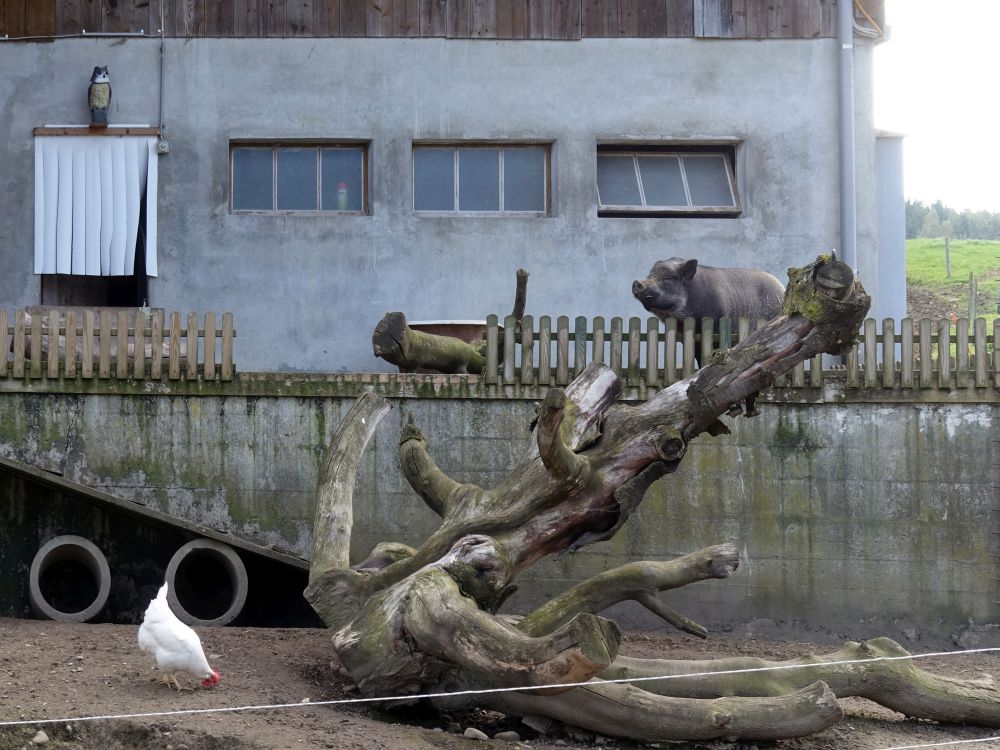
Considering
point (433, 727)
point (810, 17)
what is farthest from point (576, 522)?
point (810, 17)

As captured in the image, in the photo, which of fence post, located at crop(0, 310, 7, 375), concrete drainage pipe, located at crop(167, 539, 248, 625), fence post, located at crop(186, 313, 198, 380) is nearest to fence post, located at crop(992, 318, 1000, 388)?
concrete drainage pipe, located at crop(167, 539, 248, 625)

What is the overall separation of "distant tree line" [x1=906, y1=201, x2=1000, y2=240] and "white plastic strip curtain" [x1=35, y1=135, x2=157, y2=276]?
45.4 metres

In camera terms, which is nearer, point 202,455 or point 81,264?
point 202,455

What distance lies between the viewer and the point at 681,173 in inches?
622

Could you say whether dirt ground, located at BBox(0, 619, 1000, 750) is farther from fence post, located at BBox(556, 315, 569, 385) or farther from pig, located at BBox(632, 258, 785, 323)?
pig, located at BBox(632, 258, 785, 323)

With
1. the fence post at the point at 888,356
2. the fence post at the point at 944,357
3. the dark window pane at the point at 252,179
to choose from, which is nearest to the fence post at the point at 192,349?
the dark window pane at the point at 252,179

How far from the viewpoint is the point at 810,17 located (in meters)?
15.6

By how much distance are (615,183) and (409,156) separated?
2473mm

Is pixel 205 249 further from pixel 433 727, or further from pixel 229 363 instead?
pixel 433 727

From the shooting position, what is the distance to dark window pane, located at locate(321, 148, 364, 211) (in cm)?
1555

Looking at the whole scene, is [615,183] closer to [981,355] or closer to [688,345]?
[688,345]

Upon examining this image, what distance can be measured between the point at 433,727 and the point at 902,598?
531 centimetres

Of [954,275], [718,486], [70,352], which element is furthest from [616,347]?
[954,275]

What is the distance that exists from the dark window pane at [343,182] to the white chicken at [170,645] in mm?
8298
